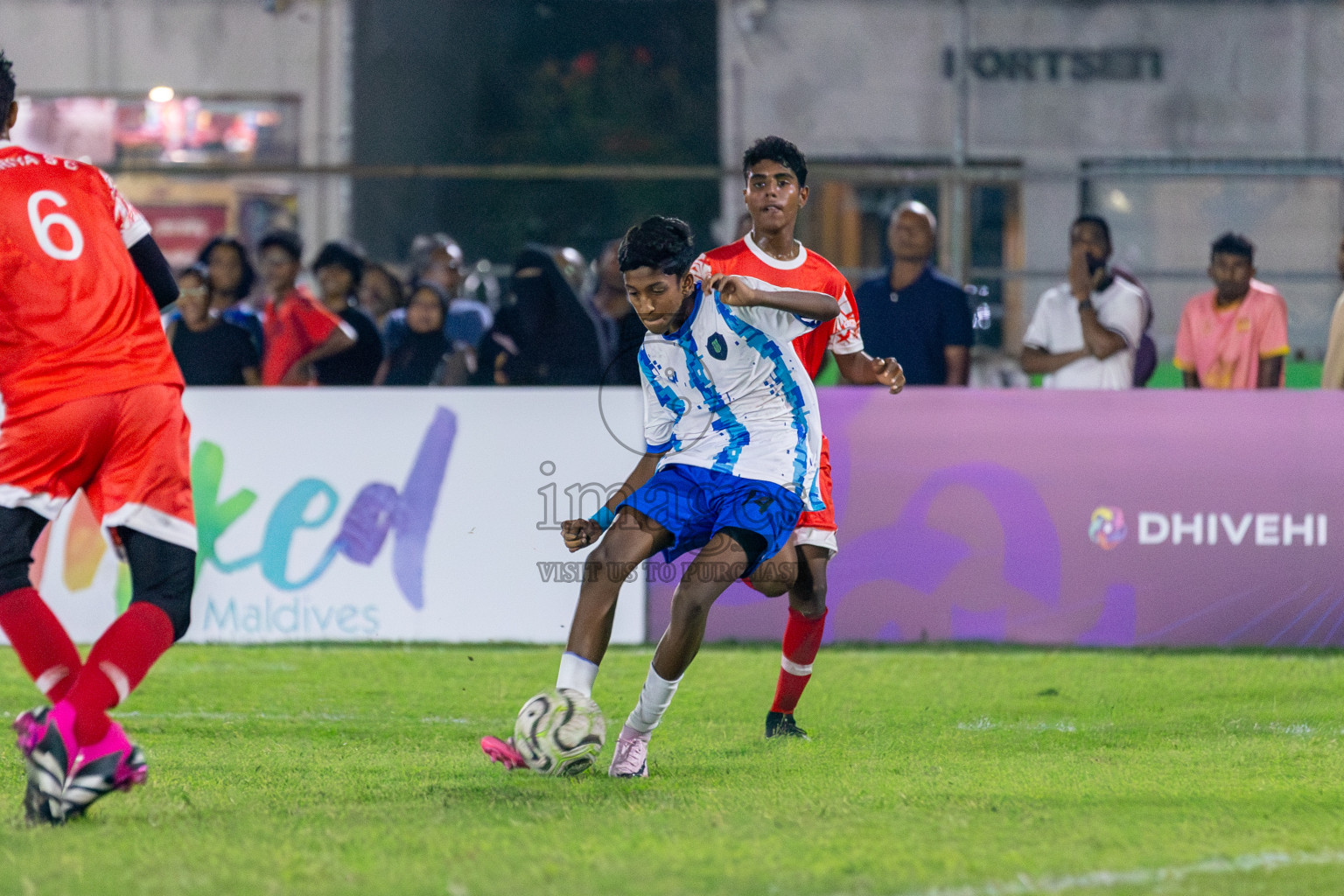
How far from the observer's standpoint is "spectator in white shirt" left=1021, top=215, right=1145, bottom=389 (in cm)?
975

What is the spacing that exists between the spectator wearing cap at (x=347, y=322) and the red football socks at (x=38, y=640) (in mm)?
5595

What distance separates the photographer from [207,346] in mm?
9859

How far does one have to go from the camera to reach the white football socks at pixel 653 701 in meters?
5.18

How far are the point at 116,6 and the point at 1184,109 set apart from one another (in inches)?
355

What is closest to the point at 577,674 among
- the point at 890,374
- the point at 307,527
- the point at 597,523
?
the point at 597,523

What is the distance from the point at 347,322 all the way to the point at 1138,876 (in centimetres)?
723

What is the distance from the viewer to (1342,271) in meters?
9.53

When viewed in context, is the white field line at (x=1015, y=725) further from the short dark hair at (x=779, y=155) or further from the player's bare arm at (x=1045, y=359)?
the player's bare arm at (x=1045, y=359)

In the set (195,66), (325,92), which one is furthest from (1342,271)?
(195,66)

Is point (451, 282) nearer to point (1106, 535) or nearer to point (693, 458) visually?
point (1106, 535)

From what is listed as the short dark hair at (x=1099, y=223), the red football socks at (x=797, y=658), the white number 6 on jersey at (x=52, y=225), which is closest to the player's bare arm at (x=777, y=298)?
the red football socks at (x=797, y=658)

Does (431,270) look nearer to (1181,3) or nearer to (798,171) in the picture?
(798,171)

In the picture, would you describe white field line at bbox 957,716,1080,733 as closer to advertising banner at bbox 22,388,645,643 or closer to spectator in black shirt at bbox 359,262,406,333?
advertising banner at bbox 22,388,645,643

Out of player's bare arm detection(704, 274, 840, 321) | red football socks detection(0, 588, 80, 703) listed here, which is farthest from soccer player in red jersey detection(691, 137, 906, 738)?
red football socks detection(0, 588, 80, 703)
